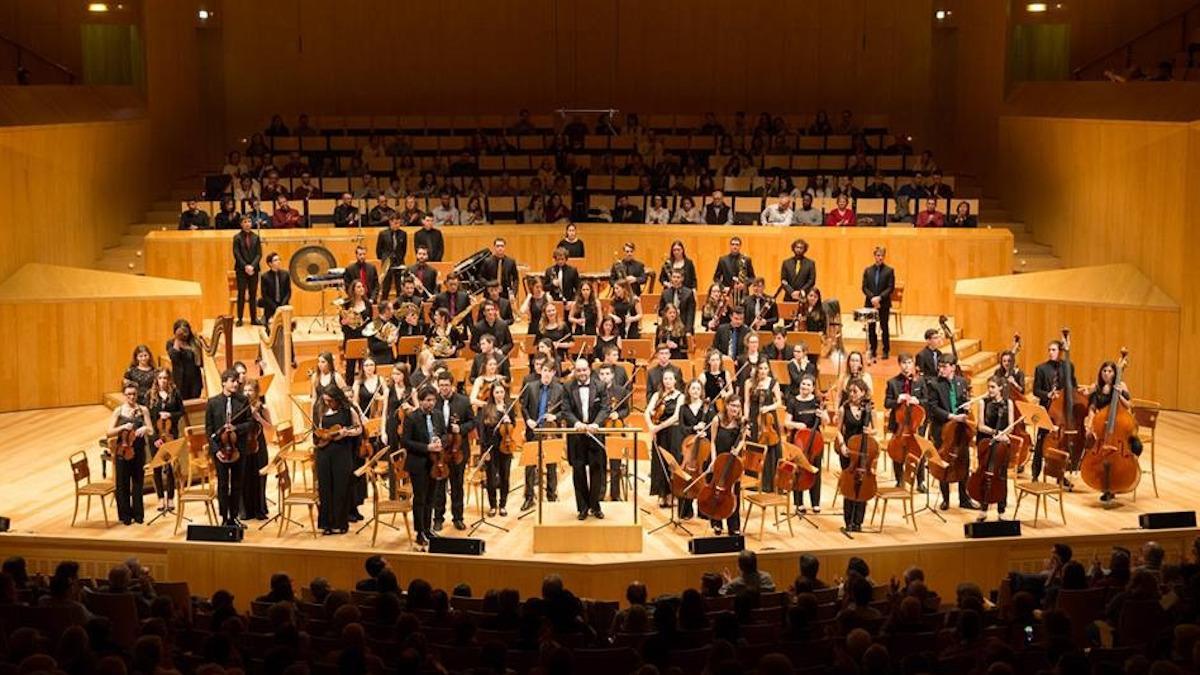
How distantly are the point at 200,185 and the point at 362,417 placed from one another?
35.1 ft

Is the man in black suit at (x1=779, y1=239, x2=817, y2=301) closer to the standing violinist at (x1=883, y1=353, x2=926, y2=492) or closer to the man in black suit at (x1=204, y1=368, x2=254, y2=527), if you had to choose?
the standing violinist at (x1=883, y1=353, x2=926, y2=492)

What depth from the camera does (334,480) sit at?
1213 cm

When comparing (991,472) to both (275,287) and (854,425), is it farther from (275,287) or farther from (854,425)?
(275,287)

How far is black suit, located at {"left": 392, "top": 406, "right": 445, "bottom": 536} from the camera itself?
466 inches

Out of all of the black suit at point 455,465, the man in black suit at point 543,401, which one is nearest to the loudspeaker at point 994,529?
the man in black suit at point 543,401

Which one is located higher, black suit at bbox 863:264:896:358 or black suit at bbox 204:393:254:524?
black suit at bbox 863:264:896:358

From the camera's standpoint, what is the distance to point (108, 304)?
16.8 m

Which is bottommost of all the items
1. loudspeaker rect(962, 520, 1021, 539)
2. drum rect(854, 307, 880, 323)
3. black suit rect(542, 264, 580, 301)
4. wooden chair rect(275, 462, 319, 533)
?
loudspeaker rect(962, 520, 1021, 539)

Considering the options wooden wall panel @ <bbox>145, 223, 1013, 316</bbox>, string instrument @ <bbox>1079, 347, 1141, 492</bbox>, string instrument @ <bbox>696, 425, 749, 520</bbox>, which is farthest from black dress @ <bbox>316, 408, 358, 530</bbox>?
wooden wall panel @ <bbox>145, 223, 1013, 316</bbox>

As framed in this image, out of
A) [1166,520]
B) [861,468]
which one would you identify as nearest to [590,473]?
[861,468]

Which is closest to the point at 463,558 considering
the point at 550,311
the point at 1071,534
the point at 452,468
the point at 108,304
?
the point at 452,468

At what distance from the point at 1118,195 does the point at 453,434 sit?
8944mm

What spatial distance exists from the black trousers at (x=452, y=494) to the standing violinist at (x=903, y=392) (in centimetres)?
311

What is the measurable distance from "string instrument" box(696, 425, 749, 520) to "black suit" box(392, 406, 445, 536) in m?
→ 1.86
